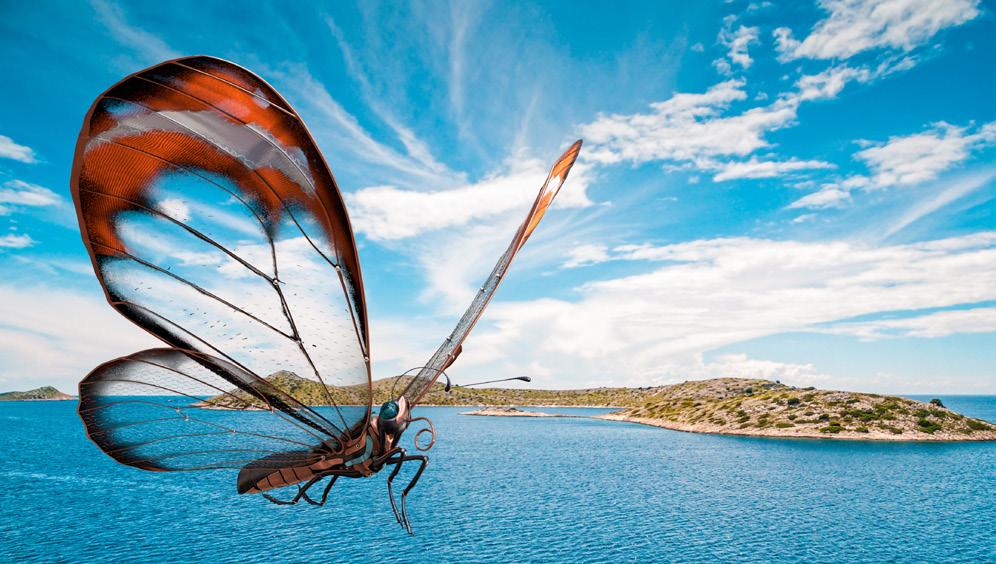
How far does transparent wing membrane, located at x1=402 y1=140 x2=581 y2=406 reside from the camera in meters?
5.09

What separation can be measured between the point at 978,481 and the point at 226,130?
3085 inches

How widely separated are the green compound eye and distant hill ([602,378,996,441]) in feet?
344

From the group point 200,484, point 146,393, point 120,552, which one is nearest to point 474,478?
point 200,484

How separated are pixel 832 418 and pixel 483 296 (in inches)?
4299

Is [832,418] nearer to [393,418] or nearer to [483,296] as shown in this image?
[483,296]

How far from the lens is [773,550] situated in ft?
114

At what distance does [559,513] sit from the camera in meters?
44.0

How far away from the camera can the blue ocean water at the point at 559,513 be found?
34344mm

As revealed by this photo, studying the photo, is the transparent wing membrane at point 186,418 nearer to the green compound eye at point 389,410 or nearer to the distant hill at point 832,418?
the green compound eye at point 389,410

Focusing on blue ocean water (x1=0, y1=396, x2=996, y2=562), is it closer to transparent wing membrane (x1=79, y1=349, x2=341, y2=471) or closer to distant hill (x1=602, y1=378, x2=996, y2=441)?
distant hill (x1=602, y1=378, x2=996, y2=441)

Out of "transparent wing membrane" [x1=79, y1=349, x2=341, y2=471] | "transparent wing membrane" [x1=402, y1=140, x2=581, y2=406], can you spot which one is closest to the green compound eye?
"transparent wing membrane" [x1=402, y1=140, x2=581, y2=406]

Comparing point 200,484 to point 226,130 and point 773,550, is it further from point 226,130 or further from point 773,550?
point 226,130

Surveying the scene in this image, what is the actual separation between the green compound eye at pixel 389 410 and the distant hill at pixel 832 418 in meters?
105

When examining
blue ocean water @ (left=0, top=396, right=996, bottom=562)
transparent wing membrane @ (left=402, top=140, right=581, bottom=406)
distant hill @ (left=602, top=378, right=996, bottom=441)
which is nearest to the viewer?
transparent wing membrane @ (left=402, top=140, right=581, bottom=406)
